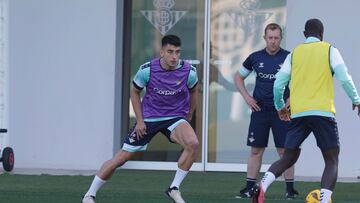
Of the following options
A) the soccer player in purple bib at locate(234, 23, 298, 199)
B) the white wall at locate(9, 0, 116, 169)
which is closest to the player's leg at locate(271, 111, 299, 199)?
the soccer player in purple bib at locate(234, 23, 298, 199)

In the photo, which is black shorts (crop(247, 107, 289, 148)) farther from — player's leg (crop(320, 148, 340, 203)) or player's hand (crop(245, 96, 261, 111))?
player's leg (crop(320, 148, 340, 203))

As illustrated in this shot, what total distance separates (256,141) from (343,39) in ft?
9.78

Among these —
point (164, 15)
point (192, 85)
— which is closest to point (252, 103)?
point (192, 85)

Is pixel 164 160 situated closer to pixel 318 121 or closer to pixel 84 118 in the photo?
pixel 84 118

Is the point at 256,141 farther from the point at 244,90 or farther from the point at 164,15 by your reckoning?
the point at 164,15

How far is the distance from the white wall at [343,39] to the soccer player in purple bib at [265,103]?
2.54 meters

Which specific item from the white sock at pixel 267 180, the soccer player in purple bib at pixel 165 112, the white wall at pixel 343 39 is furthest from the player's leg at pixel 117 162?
the white wall at pixel 343 39

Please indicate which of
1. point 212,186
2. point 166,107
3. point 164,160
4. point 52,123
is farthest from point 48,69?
point 166,107

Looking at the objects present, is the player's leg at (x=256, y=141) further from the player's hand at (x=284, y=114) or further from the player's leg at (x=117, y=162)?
the player's leg at (x=117, y=162)

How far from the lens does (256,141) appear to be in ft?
37.9

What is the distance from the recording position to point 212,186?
41.6ft

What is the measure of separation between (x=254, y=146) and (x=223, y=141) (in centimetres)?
310

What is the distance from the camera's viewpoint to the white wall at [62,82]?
566 inches

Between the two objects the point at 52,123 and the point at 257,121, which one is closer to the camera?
the point at 257,121
